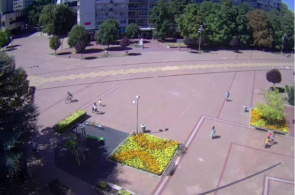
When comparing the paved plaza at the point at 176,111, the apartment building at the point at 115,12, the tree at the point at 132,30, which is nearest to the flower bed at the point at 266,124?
the paved plaza at the point at 176,111

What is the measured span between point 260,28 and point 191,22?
14.8 meters

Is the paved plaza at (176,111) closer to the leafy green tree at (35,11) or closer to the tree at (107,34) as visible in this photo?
the tree at (107,34)

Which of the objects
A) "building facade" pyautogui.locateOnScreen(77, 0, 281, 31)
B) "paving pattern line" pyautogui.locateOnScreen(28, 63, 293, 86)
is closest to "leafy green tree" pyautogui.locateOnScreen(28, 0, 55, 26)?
"building facade" pyautogui.locateOnScreen(77, 0, 281, 31)

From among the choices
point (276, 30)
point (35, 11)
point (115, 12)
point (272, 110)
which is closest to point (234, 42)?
point (276, 30)

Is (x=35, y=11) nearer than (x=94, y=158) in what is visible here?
No

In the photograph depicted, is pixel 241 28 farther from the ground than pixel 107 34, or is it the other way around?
pixel 241 28

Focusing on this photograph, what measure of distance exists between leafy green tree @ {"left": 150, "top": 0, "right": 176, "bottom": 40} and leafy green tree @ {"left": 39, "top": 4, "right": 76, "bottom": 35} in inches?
→ 801

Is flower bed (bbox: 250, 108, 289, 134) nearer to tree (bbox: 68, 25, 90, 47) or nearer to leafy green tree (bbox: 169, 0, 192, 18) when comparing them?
tree (bbox: 68, 25, 90, 47)

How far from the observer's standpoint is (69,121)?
1026 inches

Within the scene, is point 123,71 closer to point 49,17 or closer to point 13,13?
point 49,17

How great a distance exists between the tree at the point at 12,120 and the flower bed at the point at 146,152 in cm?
714

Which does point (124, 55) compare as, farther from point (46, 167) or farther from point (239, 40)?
point (46, 167)

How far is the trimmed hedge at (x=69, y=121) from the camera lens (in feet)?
82.4

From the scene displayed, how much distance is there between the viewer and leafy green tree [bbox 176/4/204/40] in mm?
57469
